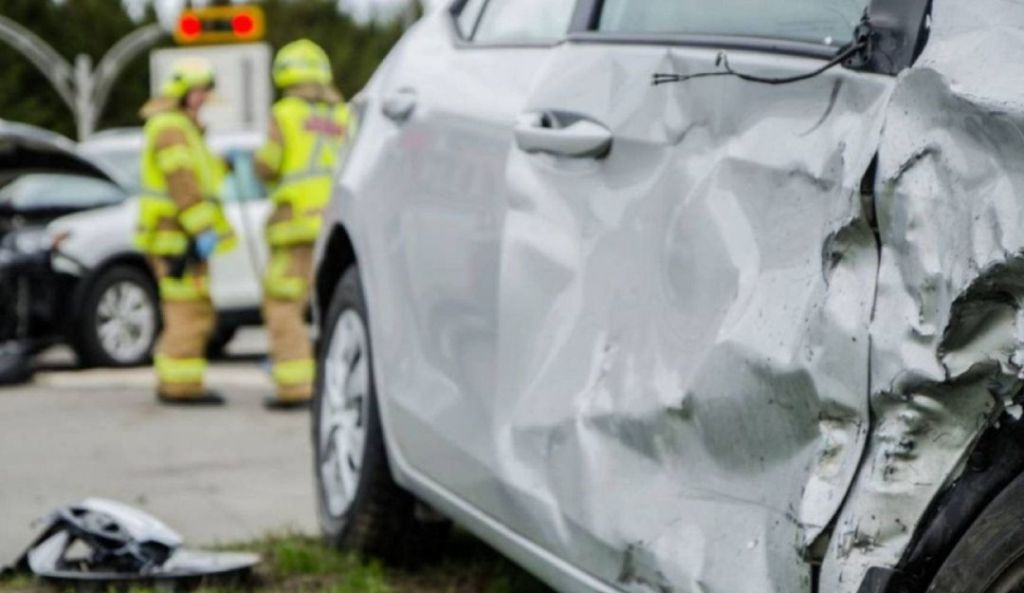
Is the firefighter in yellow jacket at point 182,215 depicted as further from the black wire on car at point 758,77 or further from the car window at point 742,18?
the black wire on car at point 758,77

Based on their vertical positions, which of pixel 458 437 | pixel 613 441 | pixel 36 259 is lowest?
pixel 36 259

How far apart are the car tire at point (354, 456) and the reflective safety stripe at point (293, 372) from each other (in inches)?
186

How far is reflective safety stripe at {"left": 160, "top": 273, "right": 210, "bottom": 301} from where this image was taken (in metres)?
11.4

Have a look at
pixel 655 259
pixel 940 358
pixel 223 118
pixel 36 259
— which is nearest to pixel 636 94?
pixel 655 259

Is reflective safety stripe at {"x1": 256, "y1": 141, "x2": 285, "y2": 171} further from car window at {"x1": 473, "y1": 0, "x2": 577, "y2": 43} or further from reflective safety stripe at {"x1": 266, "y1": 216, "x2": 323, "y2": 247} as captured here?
car window at {"x1": 473, "y1": 0, "x2": 577, "y2": 43}

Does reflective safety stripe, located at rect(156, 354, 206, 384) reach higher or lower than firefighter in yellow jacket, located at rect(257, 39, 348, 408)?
lower

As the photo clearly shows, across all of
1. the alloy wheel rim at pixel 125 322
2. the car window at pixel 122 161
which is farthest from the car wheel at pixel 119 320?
the car window at pixel 122 161

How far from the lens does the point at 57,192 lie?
510 inches

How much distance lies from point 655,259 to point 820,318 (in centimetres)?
65

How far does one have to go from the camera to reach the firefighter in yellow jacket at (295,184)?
10891 millimetres

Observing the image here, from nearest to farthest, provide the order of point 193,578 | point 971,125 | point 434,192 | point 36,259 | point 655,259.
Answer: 1. point 971,125
2. point 655,259
3. point 434,192
4. point 193,578
5. point 36,259

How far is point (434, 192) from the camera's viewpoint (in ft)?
16.3

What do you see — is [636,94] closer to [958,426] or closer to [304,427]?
[958,426]

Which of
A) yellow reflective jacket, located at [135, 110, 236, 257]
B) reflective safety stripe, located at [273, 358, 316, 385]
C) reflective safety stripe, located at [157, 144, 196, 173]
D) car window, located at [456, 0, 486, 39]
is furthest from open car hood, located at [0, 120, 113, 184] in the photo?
car window, located at [456, 0, 486, 39]
